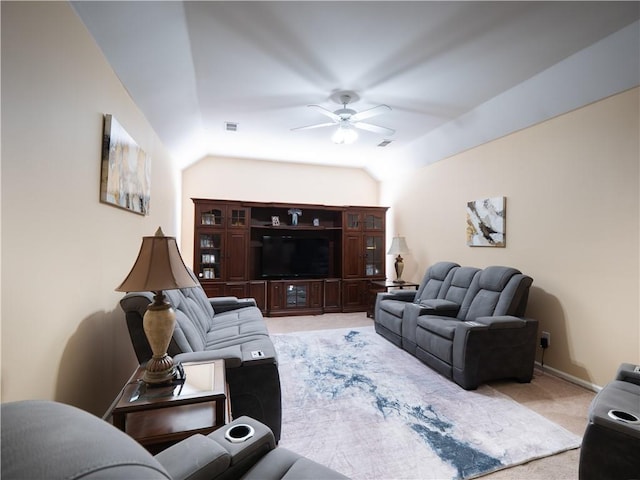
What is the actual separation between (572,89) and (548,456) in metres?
3.00

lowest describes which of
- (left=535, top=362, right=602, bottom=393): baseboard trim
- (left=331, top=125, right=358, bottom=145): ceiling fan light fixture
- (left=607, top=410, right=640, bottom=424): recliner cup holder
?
(left=535, top=362, right=602, bottom=393): baseboard trim

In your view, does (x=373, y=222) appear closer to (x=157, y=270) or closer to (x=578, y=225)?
(x=578, y=225)

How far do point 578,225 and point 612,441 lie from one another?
2.10 meters

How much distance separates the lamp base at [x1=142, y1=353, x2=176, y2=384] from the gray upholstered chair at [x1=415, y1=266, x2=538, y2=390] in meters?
2.35

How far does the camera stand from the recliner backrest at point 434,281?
417cm

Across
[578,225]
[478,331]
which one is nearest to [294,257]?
[478,331]

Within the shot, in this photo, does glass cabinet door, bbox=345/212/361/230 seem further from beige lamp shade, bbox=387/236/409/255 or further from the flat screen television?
beige lamp shade, bbox=387/236/409/255

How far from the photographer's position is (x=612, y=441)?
1501 mm

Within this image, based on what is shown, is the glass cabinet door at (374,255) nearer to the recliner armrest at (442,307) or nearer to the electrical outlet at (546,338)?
the recliner armrest at (442,307)

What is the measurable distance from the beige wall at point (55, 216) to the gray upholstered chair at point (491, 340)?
9.23ft

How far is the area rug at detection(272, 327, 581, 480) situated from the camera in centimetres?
186

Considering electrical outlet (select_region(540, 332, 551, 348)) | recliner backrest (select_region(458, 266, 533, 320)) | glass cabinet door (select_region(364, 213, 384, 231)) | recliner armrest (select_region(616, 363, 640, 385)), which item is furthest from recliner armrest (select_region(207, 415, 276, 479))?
glass cabinet door (select_region(364, 213, 384, 231))

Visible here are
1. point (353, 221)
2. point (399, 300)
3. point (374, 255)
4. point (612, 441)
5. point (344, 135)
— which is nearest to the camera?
point (612, 441)

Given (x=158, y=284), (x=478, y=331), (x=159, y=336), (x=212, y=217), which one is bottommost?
(x=478, y=331)
